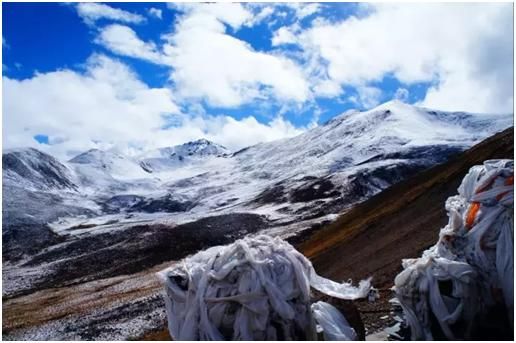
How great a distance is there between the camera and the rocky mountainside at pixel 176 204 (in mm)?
50531

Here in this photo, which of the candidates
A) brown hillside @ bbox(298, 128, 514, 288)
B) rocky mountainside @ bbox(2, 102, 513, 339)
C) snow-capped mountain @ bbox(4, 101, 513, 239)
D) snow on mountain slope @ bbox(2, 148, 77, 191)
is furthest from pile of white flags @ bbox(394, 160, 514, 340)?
snow on mountain slope @ bbox(2, 148, 77, 191)

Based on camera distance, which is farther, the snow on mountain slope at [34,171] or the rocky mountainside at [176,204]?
the snow on mountain slope at [34,171]

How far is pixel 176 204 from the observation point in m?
117

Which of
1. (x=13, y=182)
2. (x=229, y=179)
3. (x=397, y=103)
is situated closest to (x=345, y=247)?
(x=13, y=182)

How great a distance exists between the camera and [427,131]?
136625 mm

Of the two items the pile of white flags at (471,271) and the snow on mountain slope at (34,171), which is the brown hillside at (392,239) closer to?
the pile of white flags at (471,271)

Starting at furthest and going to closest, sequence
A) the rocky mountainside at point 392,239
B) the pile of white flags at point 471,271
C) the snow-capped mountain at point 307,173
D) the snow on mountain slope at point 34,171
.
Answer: the snow on mountain slope at point 34,171 < the snow-capped mountain at point 307,173 < the rocky mountainside at point 392,239 < the pile of white flags at point 471,271

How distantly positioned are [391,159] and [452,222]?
91.6 metres

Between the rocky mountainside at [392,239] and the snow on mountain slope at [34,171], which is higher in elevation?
the snow on mountain slope at [34,171]

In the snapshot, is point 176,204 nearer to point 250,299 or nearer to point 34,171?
point 34,171

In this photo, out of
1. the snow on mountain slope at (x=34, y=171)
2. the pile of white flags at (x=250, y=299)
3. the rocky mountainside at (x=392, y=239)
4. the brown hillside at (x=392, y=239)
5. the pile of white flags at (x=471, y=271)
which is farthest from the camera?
the snow on mountain slope at (x=34, y=171)

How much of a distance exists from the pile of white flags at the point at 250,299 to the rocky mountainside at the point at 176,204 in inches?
798

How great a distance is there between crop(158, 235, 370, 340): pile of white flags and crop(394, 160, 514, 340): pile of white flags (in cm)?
124

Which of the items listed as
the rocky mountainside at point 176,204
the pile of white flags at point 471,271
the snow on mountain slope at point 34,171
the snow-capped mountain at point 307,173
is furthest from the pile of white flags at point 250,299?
the snow on mountain slope at point 34,171
